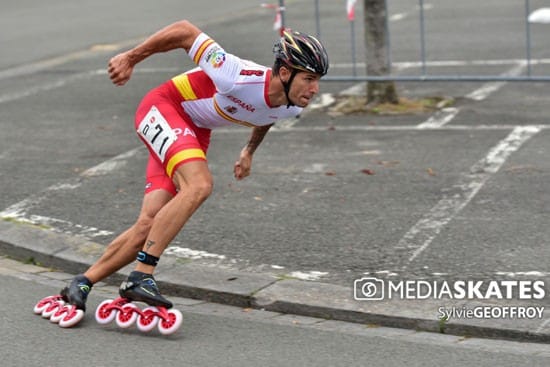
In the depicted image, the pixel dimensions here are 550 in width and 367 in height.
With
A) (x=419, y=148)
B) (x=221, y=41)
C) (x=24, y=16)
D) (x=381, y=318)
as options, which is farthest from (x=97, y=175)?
(x=24, y=16)

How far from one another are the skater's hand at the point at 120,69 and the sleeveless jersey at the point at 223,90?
38cm

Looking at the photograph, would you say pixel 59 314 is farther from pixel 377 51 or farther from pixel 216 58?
pixel 377 51

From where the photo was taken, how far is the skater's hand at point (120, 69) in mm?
6000

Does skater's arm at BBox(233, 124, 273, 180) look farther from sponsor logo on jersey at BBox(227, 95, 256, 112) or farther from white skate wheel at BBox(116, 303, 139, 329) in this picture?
white skate wheel at BBox(116, 303, 139, 329)

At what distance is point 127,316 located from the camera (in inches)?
241

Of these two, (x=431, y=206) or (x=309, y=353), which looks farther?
(x=431, y=206)

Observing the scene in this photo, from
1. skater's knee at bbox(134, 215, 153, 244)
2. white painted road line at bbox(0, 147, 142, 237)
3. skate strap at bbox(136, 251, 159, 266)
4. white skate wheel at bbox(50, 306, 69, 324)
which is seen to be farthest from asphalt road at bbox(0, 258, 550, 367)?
white painted road line at bbox(0, 147, 142, 237)

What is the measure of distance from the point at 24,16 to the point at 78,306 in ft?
52.8

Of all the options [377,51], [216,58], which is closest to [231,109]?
[216,58]

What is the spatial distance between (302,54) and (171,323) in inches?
63.3

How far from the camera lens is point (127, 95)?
13570 millimetres

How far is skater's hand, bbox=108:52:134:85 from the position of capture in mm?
6000

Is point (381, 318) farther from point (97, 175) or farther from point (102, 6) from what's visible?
point (102, 6)

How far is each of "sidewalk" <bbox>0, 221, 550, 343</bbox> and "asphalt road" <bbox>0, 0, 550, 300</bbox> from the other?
0.70 ft
